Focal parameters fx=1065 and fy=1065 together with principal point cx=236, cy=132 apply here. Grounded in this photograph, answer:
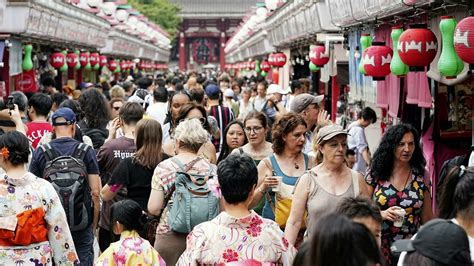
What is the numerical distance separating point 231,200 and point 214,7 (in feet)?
313

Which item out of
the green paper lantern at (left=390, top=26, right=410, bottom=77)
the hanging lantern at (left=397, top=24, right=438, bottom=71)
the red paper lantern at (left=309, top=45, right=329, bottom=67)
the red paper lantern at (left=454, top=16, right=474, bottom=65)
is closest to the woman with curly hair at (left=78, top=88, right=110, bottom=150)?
the green paper lantern at (left=390, top=26, right=410, bottom=77)

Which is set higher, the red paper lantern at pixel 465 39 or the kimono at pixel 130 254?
the red paper lantern at pixel 465 39

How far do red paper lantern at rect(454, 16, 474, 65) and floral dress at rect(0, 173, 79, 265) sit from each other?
305 cm

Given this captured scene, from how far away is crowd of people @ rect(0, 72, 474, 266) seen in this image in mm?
5086

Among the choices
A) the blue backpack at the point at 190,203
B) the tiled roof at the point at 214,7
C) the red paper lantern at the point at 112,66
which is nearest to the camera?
the blue backpack at the point at 190,203

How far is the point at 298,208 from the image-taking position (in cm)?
707

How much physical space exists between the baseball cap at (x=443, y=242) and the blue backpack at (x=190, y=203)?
3.30 meters

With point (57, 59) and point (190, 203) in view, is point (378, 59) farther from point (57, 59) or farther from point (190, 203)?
point (57, 59)

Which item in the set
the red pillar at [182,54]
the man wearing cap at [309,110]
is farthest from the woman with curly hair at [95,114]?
the red pillar at [182,54]

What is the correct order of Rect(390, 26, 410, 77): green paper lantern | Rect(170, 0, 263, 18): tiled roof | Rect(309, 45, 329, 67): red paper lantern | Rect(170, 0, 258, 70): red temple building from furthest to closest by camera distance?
Rect(170, 0, 258, 70): red temple building < Rect(170, 0, 263, 18): tiled roof < Rect(309, 45, 329, 67): red paper lantern < Rect(390, 26, 410, 77): green paper lantern

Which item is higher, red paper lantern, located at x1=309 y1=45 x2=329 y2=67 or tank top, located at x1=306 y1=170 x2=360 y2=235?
red paper lantern, located at x1=309 y1=45 x2=329 y2=67

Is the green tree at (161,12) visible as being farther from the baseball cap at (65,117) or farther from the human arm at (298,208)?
the human arm at (298,208)

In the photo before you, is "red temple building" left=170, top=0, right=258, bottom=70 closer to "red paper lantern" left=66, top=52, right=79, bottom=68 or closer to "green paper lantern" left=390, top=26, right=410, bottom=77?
"red paper lantern" left=66, top=52, right=79, bottom=68

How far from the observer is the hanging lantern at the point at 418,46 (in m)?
9.02
